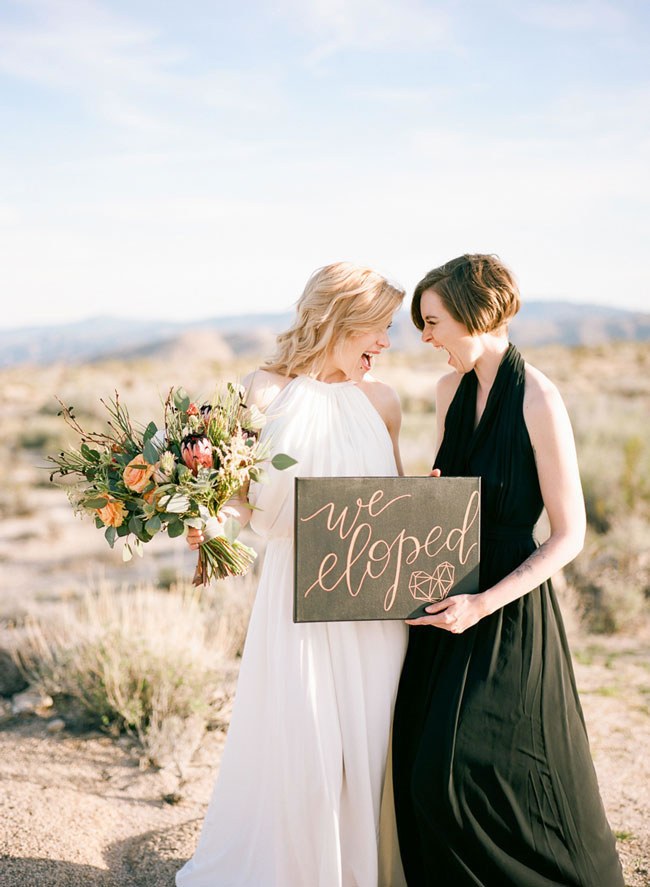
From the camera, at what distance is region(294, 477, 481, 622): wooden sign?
2498 mm

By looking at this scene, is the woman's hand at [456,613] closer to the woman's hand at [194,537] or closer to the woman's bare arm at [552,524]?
the woman's bare arm at [552,524]

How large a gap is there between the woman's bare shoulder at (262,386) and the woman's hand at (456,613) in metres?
0.96

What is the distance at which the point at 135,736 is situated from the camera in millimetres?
4762

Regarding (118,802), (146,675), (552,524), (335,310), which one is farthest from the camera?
(146,675)

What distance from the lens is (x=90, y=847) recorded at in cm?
351

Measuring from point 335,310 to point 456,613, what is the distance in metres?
1.18

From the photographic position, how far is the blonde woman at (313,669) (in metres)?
2.81

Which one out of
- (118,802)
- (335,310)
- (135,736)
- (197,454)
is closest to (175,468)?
(197,454)

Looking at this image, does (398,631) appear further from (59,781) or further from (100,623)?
(100,623)

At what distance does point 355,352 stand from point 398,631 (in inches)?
42.2

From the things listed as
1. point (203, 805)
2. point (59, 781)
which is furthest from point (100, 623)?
point (203, 805)

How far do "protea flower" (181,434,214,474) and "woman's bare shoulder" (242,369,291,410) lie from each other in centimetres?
49

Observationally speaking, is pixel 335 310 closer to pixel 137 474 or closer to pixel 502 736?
pixel 137 474

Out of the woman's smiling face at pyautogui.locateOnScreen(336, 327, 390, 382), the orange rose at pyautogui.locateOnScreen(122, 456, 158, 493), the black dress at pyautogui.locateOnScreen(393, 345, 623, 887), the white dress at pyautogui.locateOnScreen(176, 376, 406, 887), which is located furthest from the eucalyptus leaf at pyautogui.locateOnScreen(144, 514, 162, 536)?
the black dress at pyautogui.locateOnScreen(393, 345, 623, 887)
